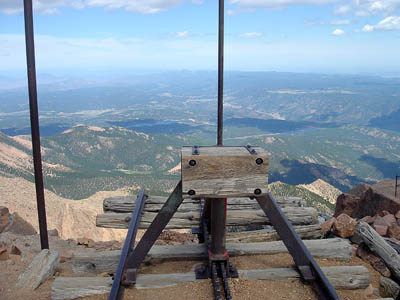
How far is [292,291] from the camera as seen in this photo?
4090 millimetres

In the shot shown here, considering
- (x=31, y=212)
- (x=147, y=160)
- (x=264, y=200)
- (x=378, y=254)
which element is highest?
(x=264, y=200)

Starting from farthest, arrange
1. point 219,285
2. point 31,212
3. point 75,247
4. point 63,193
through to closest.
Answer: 1. point 63,193
2. point 31,212
3. point 75,247
4. point 219,285

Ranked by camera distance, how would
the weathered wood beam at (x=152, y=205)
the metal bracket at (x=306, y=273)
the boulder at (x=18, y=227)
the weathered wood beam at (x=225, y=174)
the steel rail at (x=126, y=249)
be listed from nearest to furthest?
the weathered wood beam at (x=225, y=174)
the steel rail at (x=126, y=249)
the metal bracket at (x=306, y=273)
the weathered wood beam at (x=152, y=205)
the boulder at (x=18, y=227)

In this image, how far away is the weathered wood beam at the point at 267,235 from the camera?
590 cm

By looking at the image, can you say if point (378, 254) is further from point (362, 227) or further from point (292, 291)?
point (292, 291)

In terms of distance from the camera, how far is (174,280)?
14.0ft

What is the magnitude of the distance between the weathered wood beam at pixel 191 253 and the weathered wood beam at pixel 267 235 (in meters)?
0.55

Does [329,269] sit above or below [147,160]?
above

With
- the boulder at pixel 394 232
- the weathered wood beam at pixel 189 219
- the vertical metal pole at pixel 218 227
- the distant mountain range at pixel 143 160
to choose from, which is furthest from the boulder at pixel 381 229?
the distant mountain range at pixel 143 160

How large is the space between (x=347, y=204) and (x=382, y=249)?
7.03 meters

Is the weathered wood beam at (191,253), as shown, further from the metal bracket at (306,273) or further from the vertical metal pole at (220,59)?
the vertical metal pole at (220,59)

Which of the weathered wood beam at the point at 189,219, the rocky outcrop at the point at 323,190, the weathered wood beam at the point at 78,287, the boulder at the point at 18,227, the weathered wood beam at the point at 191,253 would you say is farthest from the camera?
the rocky outcrop at the point at 323,190

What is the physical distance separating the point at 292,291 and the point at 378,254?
1959 millimetres

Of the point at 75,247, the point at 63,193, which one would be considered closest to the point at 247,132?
the point at 63,193
